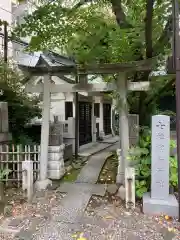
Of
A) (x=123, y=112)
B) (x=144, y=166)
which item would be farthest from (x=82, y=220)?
(x=123, y=112)

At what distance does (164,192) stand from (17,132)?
218 inches

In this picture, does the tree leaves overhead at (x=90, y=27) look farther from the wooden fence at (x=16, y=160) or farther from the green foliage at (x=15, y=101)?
the wooden fence at (x=16, y=160)

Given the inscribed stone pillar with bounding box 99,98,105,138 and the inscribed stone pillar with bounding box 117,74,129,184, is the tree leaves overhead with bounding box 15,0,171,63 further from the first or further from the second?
the inscribed stone pillar with bounding box 99,98,105,138

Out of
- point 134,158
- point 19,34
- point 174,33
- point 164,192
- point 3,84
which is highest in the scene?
point 19,34

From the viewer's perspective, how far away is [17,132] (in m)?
8.63

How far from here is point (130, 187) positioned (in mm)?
5348

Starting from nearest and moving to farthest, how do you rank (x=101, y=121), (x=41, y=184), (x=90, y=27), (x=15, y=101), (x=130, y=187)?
(x=130, y=187), (x=41, y=184), (x=90, y=27), (x=15, y=101), (x=101, y=121)

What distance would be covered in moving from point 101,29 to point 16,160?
14.2 feet

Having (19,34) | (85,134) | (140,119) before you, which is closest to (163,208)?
(140,119)

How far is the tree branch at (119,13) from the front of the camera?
5713mm

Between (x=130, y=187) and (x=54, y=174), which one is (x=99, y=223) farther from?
(x=54, y=174)

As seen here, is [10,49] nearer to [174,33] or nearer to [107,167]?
[107,167]

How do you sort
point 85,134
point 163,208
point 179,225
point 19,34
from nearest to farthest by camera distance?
1. point 179,225
2. point 163,208
3. point 19,34
4. point 85,134

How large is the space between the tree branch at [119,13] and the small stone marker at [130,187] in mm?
3680
